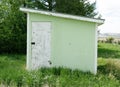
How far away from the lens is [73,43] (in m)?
12.6

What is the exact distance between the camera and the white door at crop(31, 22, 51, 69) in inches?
510

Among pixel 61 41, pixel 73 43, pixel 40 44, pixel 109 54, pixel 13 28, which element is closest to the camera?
pixel 73 43

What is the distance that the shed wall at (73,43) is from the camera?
12406mm

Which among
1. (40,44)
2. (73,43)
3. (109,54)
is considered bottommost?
(109,54)

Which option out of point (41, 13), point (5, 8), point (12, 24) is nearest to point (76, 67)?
point (41, 13)

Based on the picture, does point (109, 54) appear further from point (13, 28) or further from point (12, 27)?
point (12, 27)

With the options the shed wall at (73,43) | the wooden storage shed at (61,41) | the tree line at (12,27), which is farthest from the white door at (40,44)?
the tree line at (12,27)

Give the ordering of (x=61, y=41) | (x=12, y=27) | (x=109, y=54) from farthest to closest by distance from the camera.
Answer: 1. (x=109, y=54)
2. (x=12, y=27)
3. (x=61, y=41)

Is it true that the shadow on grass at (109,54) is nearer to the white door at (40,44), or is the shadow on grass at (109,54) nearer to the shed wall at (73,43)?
the shed wall at (73,43)

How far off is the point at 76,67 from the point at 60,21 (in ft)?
7.28

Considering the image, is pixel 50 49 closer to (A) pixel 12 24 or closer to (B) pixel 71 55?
(B) pixel 71 55

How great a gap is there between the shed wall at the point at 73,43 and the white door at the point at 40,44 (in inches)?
8.2

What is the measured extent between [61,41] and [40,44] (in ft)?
3.35

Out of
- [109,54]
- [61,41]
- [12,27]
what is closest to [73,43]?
[61,41]
